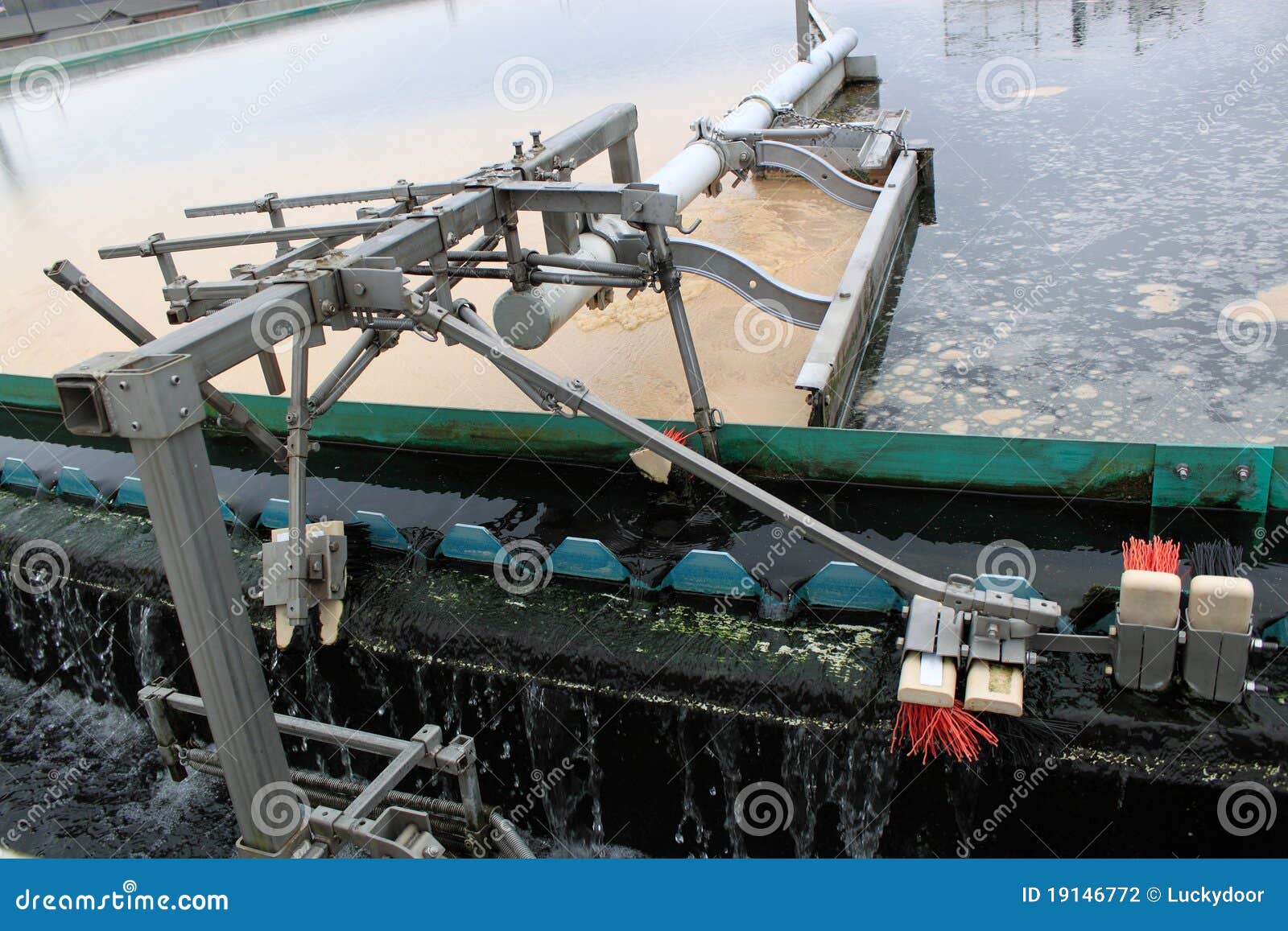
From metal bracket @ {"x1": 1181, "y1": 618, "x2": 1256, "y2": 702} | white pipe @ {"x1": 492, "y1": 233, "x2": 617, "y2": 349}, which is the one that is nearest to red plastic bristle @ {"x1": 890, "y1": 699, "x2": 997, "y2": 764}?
metal bracket @ {"x1": 1181, "y1": 618, "x2": 1256, "y2": 702}

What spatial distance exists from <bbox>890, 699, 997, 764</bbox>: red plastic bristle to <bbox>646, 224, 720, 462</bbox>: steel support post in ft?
5.71

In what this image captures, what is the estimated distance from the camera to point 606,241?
4.78 meters

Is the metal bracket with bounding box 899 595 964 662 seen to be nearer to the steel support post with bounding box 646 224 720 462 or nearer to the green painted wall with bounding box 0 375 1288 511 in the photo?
the green painted wall with bounding box 0 375 1288 511

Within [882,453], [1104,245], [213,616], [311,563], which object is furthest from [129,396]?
[1104,245]

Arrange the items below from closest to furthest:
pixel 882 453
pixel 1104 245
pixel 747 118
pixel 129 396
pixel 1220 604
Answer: pixel 129 396 → pixel 1220 604 → pixel 882 453 → pixel 1104 245 → pixel 747 118

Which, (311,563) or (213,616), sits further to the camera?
(311,563)

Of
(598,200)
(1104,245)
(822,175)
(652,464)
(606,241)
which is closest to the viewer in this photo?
(598,200)

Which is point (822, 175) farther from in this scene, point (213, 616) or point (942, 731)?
point (213, 616)

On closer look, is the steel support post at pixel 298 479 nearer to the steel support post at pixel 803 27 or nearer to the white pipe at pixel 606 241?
the white pipe at pixel 606 241

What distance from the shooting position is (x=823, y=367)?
4.70 meters

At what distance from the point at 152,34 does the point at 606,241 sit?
90.0 feet

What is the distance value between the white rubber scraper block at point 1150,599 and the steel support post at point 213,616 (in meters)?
2.38

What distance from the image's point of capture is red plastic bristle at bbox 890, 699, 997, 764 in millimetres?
3025

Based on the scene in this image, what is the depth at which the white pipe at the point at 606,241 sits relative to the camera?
14.7ft
